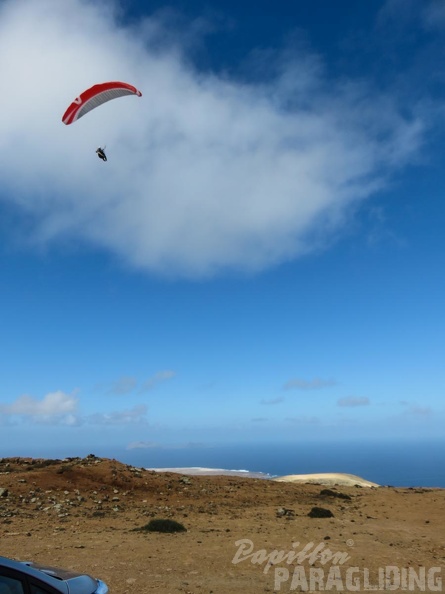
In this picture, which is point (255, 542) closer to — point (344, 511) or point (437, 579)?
point (437, 579)

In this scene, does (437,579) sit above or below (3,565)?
below

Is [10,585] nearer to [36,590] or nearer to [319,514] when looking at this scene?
[36,590]

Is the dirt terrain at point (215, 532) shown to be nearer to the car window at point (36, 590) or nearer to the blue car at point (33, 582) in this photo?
the blue car at point (33, 582)

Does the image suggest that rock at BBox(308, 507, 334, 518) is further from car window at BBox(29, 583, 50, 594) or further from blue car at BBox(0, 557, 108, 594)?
car window at BBox(29, 583, 50, 594)

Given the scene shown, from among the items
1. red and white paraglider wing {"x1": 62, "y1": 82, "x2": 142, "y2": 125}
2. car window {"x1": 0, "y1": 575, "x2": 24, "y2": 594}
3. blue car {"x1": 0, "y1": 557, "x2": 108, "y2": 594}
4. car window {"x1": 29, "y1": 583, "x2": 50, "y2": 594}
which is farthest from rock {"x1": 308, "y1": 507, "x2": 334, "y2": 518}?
red and white paraglider wing {"x1": 62, "y1": 82, "x2": 142, "y2": 125}

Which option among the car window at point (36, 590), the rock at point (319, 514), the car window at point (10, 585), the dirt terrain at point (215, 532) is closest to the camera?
the car window at point (10, 585)

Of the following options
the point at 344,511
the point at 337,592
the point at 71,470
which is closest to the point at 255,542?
the point at 337,592

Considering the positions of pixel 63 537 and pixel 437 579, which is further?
pixel 63 537

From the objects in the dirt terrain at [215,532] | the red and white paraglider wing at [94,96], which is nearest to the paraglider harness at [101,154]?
the red and white paraglider wing at [94,96]
